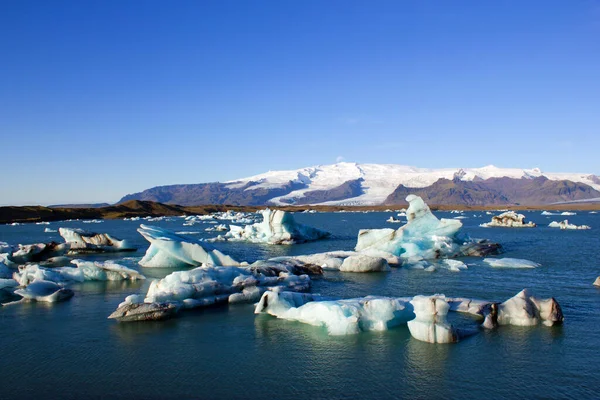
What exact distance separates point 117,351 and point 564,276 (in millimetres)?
13618

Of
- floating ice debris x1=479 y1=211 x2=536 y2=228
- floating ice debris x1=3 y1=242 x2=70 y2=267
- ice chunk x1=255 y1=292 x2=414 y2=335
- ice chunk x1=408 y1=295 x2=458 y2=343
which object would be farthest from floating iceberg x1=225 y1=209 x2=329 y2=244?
ice chunk x1=408 y1=295 x2=458 y2=343

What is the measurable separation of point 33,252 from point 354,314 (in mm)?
17586

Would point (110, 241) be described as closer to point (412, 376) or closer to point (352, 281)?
point (352, 281)

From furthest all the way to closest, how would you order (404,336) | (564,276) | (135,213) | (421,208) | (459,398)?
1. (135,213)
2. (421,208)
3. (564,276)
4. (404,336)
5. (459,398)

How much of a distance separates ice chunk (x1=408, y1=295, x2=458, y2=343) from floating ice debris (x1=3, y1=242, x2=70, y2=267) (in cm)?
1708

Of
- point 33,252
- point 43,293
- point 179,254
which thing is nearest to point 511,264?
point 179,254

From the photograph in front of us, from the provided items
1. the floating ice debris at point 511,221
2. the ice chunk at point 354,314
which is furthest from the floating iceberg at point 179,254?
the floating ice debris at point 511,221

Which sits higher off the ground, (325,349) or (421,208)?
(421,208)

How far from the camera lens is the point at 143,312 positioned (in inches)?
397

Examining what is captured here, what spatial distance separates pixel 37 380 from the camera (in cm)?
704

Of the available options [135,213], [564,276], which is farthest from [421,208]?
[135,213]

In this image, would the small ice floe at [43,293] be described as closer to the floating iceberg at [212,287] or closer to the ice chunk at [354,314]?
the floating iceberg at [212,287]

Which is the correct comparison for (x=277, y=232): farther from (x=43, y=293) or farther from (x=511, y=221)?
(x=511, y=221)

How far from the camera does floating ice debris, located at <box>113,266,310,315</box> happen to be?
11.0 meters
